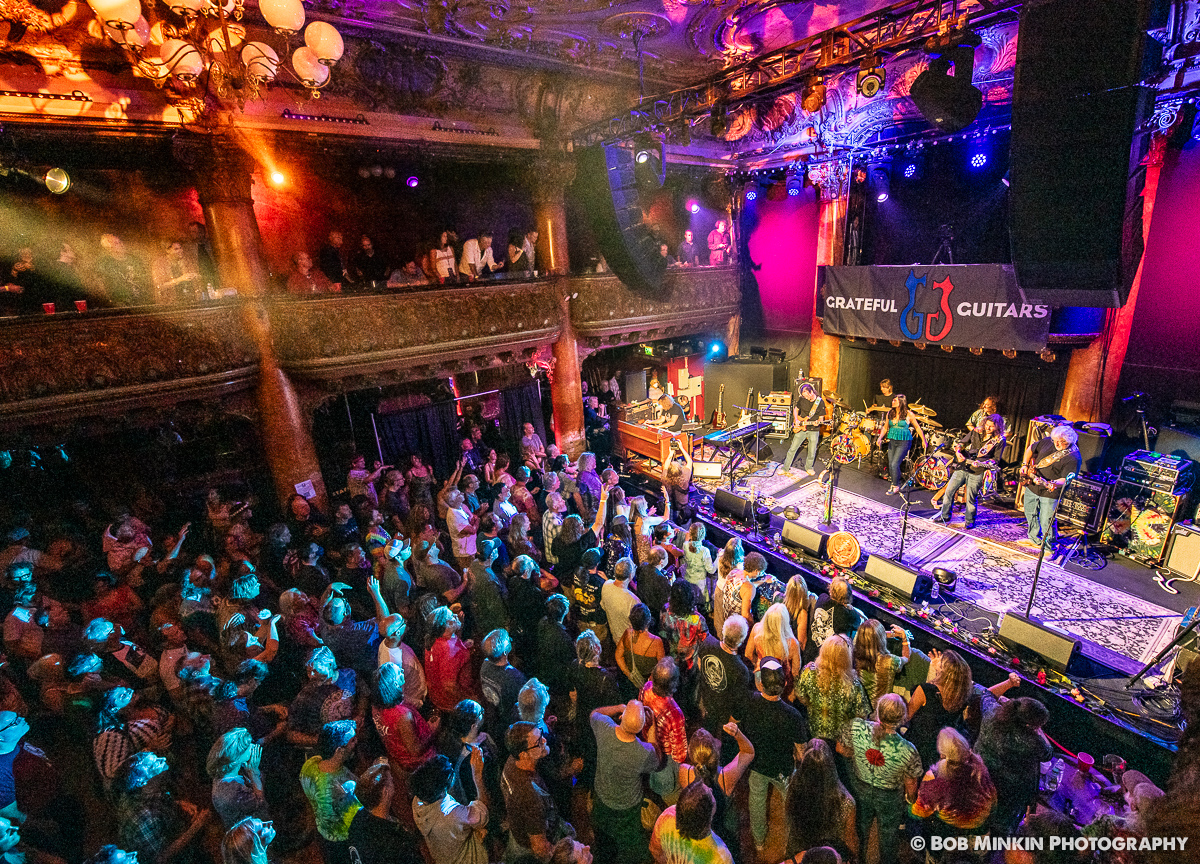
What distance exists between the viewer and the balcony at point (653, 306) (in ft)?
33.7

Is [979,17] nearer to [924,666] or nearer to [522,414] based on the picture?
[924,666]

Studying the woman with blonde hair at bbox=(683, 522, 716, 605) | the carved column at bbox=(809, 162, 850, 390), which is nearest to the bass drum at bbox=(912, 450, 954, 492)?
the carved column at bbox=(809, 162, 850, 390)

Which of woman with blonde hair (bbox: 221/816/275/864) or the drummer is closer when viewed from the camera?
woman with blonde hair (bbox: 221/816/275/864)

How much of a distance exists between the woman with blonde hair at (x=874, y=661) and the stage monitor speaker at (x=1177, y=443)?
6.48m

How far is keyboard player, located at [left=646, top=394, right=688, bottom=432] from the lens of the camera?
12.0m

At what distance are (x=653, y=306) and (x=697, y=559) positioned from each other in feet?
23.5

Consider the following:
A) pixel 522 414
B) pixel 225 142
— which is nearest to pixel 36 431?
pixel 225 142

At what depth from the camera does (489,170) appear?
34.2 ft

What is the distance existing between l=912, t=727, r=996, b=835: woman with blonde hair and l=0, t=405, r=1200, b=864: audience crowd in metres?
0.01

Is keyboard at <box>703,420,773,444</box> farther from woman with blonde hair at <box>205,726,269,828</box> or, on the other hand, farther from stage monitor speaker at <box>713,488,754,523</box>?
woman with blonde hair at <box>205,726,269,828</box>

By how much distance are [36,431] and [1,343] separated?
1069 mm

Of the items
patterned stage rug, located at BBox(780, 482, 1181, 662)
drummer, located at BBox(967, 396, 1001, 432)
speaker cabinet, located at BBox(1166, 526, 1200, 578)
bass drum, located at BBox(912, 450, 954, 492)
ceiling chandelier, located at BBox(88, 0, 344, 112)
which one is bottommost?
patterned stage rug, located at BBox(780, 482, 1181, 662)

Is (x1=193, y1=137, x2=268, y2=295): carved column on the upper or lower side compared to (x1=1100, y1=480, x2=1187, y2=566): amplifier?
upper

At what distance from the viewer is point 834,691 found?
11.0 ft
